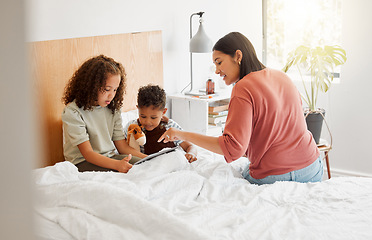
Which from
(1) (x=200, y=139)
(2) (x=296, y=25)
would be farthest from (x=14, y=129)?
(2) (x=296, y=25)

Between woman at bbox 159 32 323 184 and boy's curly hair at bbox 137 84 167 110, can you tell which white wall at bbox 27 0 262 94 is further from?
woman at bbox 159 32 323 184

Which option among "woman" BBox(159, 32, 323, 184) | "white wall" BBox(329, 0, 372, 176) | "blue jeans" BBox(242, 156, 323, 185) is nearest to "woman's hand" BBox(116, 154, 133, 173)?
"woman" BBox(159, 32, 323, 184)

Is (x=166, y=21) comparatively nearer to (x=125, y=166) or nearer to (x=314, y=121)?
(x=314, y=121)

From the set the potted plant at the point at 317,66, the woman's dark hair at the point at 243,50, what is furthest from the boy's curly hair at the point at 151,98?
the potted plant at the point at 317,66

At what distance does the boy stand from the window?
1822 millimetres

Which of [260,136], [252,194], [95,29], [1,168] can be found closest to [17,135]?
[1,168]

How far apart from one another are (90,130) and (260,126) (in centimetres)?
81

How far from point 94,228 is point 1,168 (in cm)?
110

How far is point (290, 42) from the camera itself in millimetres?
3621

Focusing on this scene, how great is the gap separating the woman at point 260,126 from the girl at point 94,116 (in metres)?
0.39

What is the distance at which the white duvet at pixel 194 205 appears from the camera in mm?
1239

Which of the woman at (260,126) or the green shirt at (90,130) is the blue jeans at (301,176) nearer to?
the woman at (260,126)

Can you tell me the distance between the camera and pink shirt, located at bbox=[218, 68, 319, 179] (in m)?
1.70

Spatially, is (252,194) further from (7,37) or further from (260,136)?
(7,37)
